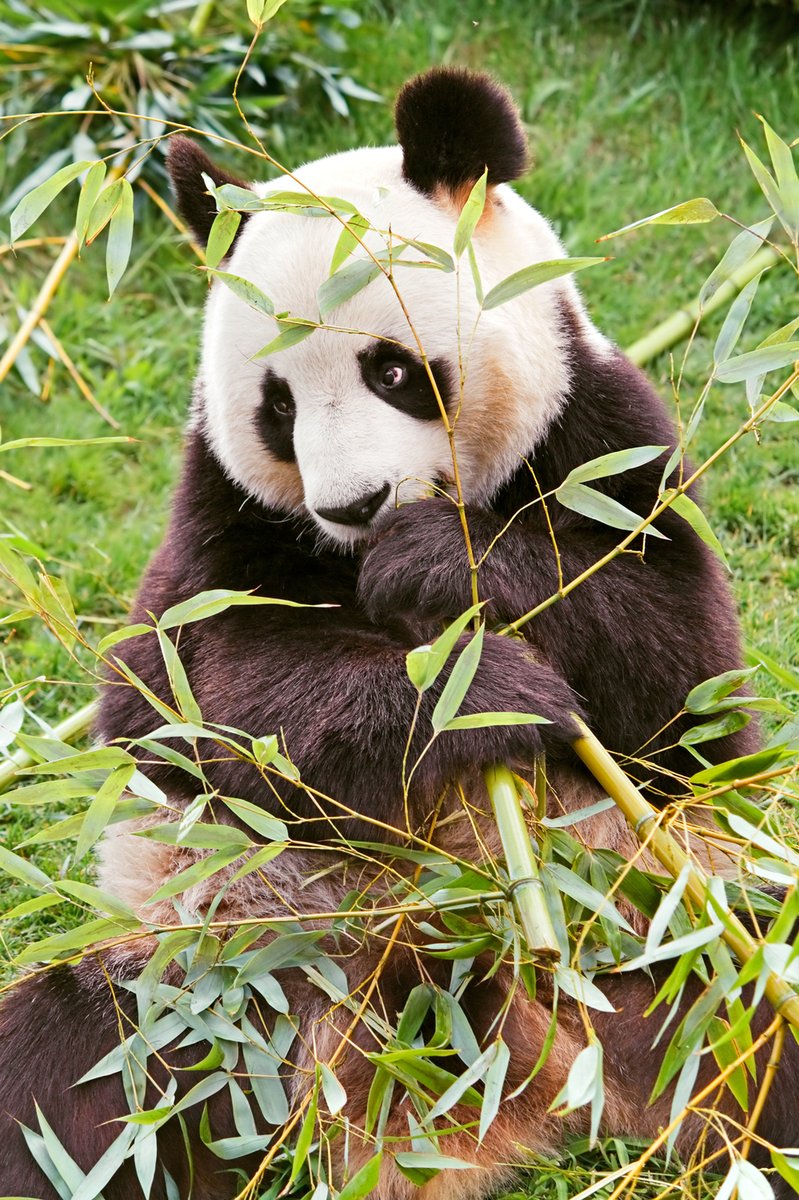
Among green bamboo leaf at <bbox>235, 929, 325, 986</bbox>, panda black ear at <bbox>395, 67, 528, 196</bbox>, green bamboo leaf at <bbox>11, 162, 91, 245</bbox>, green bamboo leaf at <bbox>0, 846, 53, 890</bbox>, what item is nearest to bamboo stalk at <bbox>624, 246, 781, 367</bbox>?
panda black ear at <bbox>395, 67, 528, 196</bbox>

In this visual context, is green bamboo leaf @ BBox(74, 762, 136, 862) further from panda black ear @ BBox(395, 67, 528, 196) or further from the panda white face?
panda black ear @ BBox(395, 67, 528, 196)

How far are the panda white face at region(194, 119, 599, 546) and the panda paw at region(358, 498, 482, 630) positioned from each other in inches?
2.5

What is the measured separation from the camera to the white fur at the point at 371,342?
2775 millimetres

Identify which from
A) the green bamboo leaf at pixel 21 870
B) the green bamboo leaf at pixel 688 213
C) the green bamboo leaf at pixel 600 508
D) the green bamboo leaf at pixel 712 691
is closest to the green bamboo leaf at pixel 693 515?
the green bamboo leaf at pixel 600 508

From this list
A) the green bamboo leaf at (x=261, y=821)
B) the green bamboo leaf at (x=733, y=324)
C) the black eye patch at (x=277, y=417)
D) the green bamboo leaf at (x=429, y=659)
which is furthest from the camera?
the black eye patch at (x=277, y=417)

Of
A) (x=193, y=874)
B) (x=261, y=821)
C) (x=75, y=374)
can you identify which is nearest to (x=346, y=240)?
(x=261, y=821)

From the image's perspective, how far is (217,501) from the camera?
3.16 meters

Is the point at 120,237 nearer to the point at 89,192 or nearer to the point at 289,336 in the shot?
the point at 89,192

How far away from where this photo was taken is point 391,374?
285 cm

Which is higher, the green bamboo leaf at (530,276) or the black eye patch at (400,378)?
the green bamboo leaf at (530,276)

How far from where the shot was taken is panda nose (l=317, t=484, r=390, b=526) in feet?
8.87

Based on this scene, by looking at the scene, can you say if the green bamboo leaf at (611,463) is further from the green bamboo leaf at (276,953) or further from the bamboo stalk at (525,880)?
the green bamboo leaf at (276,953)

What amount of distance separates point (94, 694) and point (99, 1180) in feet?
6.35

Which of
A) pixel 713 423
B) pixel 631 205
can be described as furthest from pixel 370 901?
pixel 631 205
